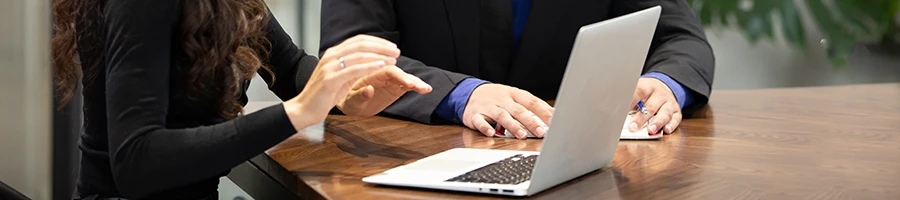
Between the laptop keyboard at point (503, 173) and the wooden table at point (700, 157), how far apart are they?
38 mm

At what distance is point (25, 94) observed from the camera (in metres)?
1.04

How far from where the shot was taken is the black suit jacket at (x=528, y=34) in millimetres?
1962

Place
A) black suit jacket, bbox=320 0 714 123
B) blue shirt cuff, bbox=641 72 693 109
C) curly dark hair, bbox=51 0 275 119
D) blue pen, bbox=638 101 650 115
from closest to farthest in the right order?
1. curly dark hair, bbox=51 0 275 119
2. blue pen, bbox=638 101 650 115
3. blue shirt cuff, bbox=641 72 693 109
4. black suit jacket, bbox=320 0 714 123

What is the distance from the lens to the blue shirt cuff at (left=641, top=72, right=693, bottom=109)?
1858 millimetres

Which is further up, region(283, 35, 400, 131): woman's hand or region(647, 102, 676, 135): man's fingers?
region(283, 35, 400, 131): woman's hand

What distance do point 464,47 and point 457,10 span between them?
86mm

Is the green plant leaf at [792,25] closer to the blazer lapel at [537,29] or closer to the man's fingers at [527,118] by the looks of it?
the blazer lapel at [537,29]

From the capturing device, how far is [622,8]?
7.34 feet

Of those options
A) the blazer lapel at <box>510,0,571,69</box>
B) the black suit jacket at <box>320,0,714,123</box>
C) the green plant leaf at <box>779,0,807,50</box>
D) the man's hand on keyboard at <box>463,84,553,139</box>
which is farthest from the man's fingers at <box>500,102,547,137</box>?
the green plant leaf at <box>779,0,807,50</box>

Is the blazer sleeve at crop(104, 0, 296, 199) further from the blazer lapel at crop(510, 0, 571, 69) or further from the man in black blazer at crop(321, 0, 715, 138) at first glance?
the blazer lapel at crop(510, 0, 571, 69)

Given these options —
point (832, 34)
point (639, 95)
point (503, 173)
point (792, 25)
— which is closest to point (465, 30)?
point (639, 95)

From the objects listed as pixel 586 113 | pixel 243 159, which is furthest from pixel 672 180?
pixel 243 159

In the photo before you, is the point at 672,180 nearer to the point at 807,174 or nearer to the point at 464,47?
the point at 807,174

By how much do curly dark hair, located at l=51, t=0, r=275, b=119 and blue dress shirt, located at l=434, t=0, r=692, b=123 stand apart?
1.20 feet
